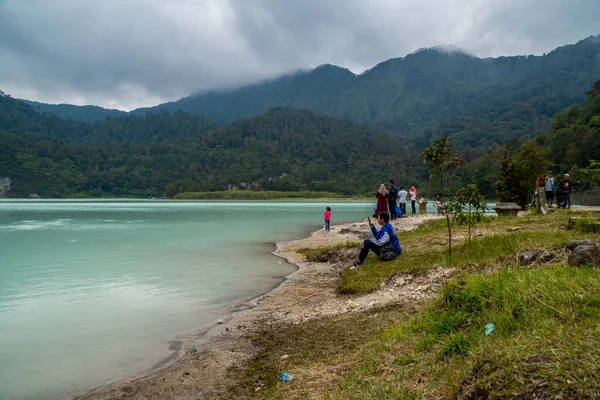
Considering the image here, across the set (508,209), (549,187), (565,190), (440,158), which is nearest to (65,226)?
(508,209)

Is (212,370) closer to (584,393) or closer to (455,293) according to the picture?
(455,293)

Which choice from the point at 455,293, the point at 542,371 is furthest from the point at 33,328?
the point at 542,371

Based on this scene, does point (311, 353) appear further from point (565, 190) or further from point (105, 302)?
point (565, 190)

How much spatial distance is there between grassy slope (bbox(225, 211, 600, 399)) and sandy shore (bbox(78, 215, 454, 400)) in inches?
19.8

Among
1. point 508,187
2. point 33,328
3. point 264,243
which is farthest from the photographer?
point 508,187

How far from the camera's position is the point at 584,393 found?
9.81 feet

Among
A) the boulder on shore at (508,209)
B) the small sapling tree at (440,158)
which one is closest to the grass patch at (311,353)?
the small sapling tree at (440,158)

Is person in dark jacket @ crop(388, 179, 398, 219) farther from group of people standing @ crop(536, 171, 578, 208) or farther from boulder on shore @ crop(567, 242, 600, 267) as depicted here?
boulder on shore @ crop(567, 242, 600, 267)

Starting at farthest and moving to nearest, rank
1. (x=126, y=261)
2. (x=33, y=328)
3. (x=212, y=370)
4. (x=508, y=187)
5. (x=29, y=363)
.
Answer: (x=508, y=187), (x=126, y=261), (x=33, y=328), (x=29, y=363), (x=212, y=370)

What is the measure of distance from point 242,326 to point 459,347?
5.38m

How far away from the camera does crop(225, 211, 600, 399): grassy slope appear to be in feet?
11.3

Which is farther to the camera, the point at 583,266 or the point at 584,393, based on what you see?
the point at 583,266

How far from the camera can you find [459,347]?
471cm

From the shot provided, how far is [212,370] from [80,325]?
557 centimetres
